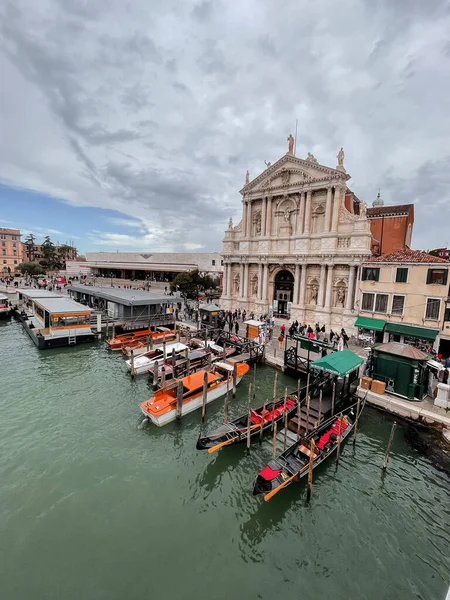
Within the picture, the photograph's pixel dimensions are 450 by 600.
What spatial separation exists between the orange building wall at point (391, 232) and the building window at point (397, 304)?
30.8 ft

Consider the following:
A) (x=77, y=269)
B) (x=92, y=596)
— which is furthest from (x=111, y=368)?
(x=77, y=269)

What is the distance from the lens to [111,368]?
18844 millimetres

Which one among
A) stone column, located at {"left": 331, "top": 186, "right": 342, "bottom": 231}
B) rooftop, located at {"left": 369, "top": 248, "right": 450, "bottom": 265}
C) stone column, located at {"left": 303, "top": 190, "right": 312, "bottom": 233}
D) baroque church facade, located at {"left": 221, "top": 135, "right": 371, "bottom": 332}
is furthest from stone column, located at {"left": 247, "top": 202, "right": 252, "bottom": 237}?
rooftop, located at {"left": 369, "top": 248, "right": 450, "bottom": 265}

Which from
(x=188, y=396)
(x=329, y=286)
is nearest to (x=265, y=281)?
(x=329, y=286)

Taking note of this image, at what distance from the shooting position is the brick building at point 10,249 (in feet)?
272

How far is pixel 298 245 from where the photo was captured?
27.8 metres

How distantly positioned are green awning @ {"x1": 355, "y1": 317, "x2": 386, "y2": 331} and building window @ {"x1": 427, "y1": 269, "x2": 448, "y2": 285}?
14.4ft

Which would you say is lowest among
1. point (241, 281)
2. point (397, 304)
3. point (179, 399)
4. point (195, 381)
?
point (179, 399)

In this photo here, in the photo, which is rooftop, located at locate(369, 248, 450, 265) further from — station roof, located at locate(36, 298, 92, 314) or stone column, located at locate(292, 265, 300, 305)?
station roof, located at locate(36, 298, 92, 314)

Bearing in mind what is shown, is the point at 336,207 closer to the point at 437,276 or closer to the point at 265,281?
the point at 265,281

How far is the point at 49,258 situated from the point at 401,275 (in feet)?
294

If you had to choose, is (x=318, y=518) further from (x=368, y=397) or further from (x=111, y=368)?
(x=111, y=368)

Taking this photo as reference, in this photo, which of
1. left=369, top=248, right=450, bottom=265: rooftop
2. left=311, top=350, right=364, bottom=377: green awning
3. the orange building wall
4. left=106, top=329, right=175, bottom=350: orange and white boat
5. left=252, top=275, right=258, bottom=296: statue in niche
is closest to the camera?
left=311, top=350, right=364, bottom=377: green awning

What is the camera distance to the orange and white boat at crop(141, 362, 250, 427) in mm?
12741
